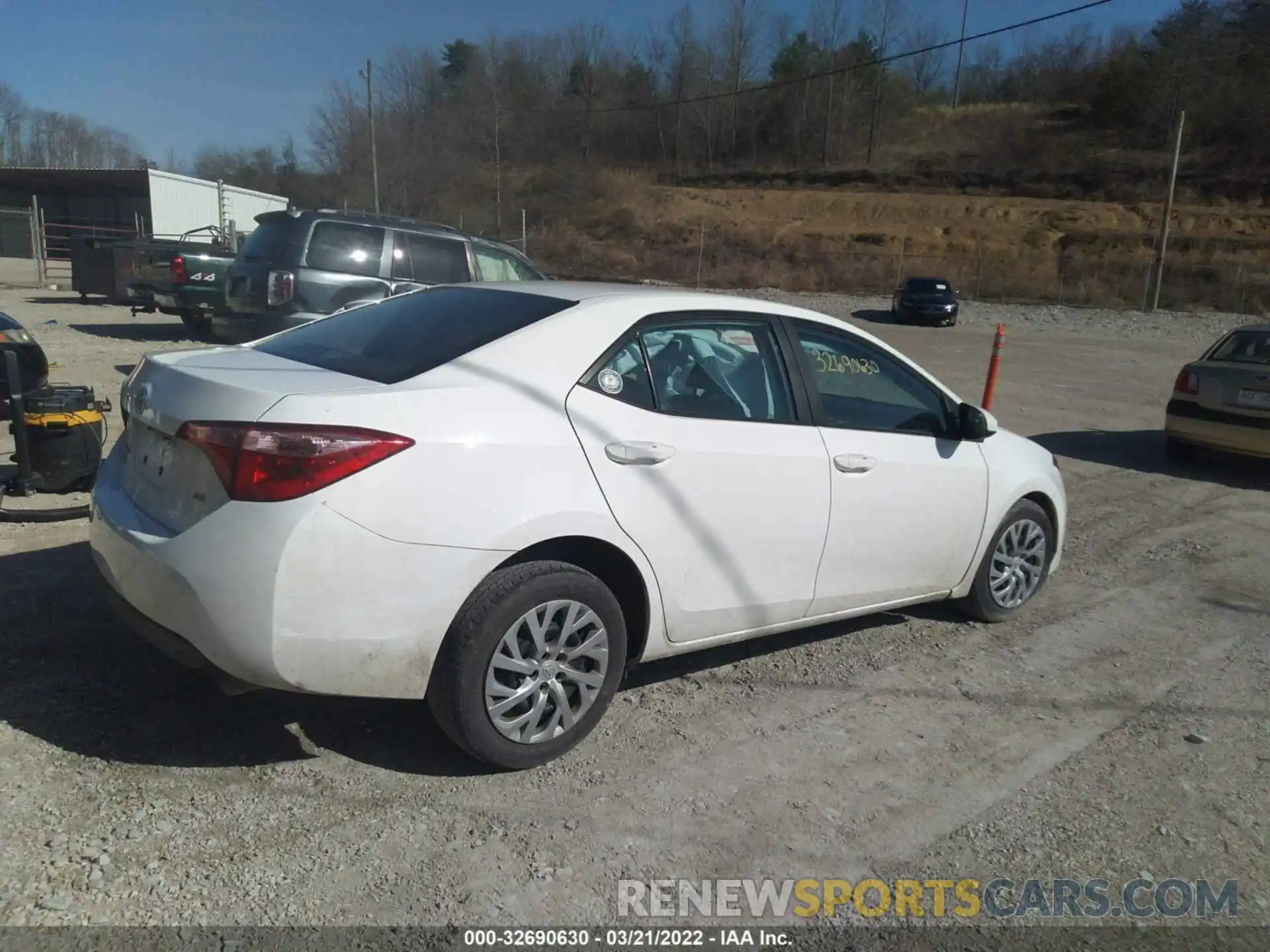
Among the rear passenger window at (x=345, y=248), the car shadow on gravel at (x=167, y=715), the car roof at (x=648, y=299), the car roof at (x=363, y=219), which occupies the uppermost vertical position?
the car roof at (x=363, y=219)

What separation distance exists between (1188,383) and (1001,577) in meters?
5.92

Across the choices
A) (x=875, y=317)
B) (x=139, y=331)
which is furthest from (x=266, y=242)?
(x=875, y=317)

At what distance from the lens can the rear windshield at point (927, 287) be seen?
99.9ft

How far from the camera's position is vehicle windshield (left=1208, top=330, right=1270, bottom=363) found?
924 cm

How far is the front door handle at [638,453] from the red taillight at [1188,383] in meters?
7.99

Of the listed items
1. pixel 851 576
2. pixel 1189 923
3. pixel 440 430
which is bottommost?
pixel 1189 923

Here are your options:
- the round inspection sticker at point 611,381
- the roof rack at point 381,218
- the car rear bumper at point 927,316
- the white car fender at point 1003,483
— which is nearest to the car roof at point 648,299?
the round inspection sticker at point 611,381

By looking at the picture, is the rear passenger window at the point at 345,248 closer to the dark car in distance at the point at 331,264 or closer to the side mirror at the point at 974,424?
the dark car in distance at the point at 331,264

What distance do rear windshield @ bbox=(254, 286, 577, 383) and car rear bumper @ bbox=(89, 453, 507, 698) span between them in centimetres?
65

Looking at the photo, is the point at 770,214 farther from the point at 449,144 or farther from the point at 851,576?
the point at 851,576

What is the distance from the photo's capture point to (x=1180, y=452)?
10203mm

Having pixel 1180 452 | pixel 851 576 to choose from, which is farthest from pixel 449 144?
pixel 851 576

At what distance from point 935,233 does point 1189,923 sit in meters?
60.5

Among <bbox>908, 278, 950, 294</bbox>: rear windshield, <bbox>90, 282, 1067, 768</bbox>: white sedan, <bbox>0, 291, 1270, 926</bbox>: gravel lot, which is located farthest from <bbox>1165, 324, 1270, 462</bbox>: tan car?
<bbox>908, 278, 950, 294</bbox>: rear windshield
